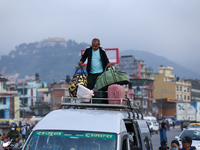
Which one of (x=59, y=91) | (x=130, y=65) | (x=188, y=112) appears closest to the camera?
(x=188, y=112)

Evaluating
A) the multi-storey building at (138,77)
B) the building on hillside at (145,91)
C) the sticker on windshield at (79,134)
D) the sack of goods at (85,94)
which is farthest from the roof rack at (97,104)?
the multi-storey building at (138,77)

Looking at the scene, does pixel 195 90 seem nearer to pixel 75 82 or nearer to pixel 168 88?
pixel 168 88

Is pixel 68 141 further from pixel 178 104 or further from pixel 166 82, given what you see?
pixel 166 82

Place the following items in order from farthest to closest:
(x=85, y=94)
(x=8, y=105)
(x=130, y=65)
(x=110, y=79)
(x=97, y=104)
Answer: (x=130, y=65), (x=8, y=105), (x=110, y=79), (x=85, y=94), (x=97, y=104)

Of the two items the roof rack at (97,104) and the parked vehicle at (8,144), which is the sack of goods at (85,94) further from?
the parked vehicle at (8,144)

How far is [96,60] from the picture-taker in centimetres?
910

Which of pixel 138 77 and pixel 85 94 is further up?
pixel 138 77

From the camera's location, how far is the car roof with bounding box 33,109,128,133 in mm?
6248

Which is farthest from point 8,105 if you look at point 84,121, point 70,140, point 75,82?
point 70,140

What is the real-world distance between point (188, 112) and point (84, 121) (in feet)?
147

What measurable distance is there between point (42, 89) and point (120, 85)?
136m

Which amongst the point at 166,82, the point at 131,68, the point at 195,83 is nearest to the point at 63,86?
the point at 131,68

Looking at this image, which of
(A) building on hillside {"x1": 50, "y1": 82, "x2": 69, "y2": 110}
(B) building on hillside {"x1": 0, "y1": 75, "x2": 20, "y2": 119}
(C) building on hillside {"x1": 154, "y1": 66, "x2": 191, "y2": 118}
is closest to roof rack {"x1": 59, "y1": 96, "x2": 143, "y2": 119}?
(B) building on hillside {"x1": 0, "y1": 75, "x2": 20, "y2": 119}

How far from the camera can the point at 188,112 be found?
164ft
